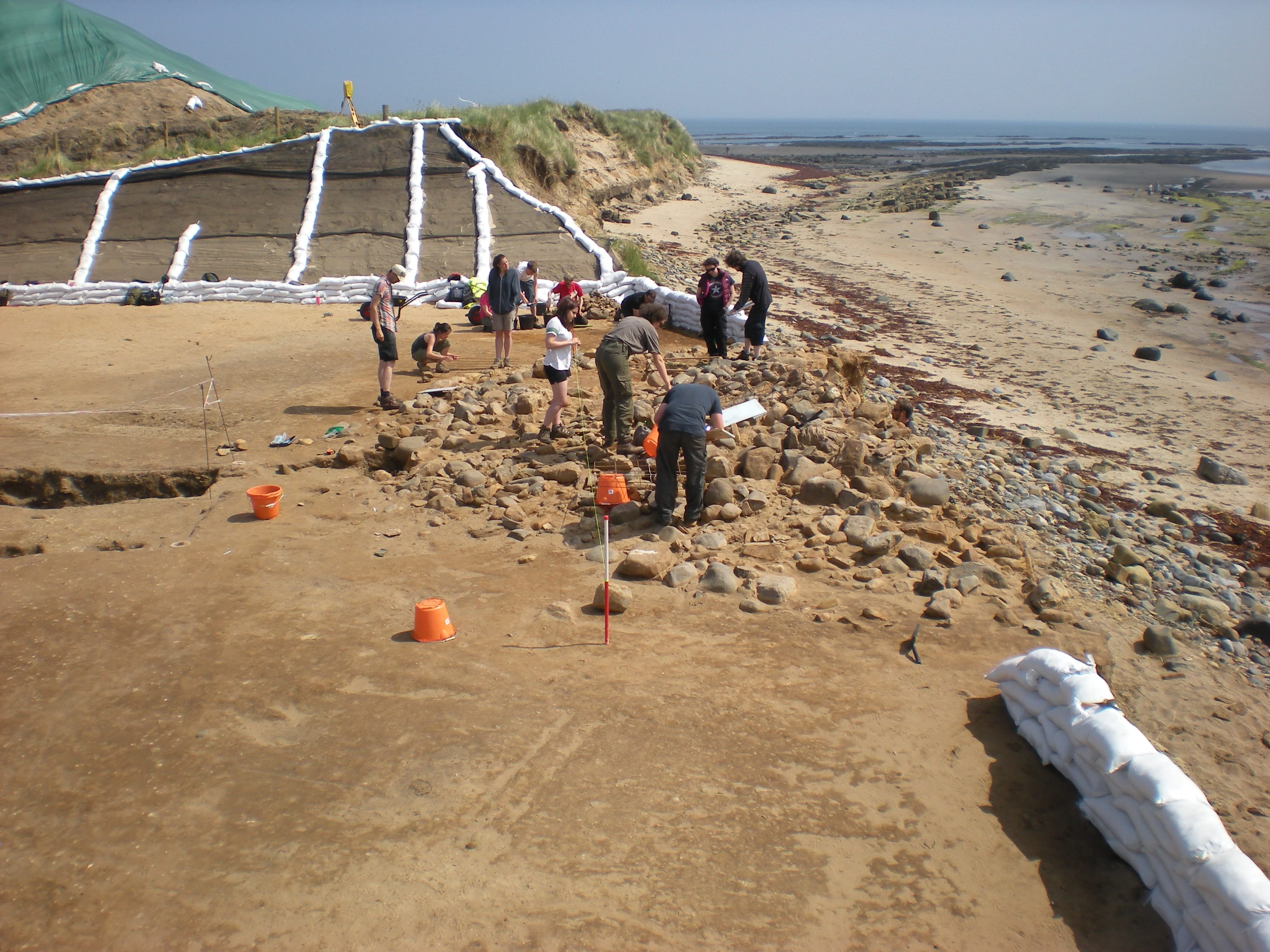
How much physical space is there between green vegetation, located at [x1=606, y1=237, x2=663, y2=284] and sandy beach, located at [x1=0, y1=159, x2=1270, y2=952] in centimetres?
870

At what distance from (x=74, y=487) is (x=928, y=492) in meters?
7.65

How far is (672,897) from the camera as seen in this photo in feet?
11.8

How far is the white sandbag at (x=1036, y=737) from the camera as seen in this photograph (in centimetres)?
441

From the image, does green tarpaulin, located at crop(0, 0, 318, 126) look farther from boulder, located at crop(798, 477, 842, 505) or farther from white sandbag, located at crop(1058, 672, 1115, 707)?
white sandbag, located at crop(1058, 672, 1115, 707)

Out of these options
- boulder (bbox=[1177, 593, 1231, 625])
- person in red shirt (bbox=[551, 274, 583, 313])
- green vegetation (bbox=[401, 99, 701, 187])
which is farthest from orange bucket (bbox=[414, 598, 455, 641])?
green vegetation (bbox=[401, 99, 701, 187])

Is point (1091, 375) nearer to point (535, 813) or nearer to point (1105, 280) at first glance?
point (1105, 280)

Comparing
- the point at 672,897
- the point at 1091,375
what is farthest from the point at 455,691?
the point at 1091,375

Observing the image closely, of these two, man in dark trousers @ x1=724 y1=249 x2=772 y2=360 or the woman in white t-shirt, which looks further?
man in dark trousers @ x1=724 y1=249 x2=772 y2=360

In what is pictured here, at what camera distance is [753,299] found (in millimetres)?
10609

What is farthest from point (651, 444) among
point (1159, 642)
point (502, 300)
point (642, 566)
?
point (1159, 642)

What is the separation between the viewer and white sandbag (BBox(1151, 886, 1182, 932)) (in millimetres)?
3541

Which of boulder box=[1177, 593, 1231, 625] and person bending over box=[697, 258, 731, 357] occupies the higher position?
person bending over box=[697, 258, 731, 357]

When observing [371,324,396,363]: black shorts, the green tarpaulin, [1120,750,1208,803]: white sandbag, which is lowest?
[1120,750,1208,803]: white sandbag

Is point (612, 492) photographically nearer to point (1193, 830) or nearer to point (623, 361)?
point (623, 361)
